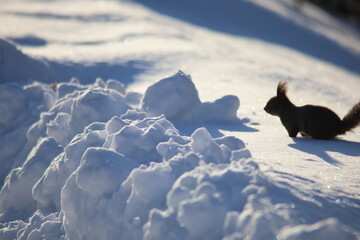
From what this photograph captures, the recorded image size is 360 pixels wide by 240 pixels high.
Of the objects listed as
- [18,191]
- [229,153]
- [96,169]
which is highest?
[229,153]

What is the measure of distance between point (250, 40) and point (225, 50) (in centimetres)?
258

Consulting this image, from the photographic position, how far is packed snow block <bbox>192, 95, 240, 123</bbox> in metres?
4.89

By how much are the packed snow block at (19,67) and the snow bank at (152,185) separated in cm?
278

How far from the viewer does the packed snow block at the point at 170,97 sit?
15.3 ft

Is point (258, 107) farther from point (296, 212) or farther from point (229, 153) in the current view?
point (296, 212)

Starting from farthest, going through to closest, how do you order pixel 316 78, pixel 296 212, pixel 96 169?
pixel 316 78
pixel 96 169
pixel 296 212

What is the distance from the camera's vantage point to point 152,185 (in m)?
3.02

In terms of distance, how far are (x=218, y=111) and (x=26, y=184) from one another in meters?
2.09

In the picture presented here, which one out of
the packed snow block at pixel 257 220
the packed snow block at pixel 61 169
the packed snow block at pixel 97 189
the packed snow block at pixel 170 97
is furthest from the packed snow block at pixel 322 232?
the packed snow block at pixel 170 97

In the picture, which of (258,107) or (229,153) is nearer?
(229,153)

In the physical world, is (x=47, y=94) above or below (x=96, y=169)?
below

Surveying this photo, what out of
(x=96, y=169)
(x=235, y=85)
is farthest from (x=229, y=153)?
(x=235, y=85)

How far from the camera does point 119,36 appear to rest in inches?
423

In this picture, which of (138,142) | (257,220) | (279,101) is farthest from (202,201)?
(279,101)
